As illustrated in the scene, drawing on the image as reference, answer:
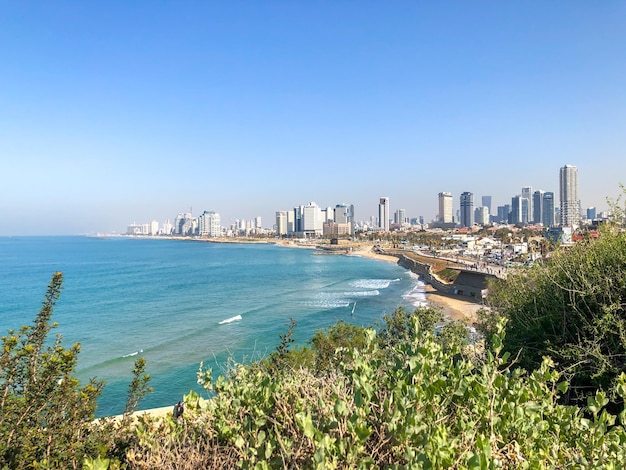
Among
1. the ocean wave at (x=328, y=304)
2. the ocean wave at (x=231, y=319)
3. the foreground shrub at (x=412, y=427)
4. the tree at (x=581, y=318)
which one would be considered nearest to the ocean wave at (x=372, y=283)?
the ocean wave at (x=328, y=304)

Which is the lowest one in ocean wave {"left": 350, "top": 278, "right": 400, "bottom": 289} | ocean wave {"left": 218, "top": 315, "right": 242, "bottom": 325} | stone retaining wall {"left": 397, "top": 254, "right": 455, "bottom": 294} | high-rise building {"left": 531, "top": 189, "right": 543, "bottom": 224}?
ocean wave {"left": 350, "top": 278, "right": 400, "bottom": 289}

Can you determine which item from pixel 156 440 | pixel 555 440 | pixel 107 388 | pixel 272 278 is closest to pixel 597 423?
pixel 555 440

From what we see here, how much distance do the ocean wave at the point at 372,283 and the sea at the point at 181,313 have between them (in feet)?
0.40

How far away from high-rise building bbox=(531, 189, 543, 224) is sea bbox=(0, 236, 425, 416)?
152905mm

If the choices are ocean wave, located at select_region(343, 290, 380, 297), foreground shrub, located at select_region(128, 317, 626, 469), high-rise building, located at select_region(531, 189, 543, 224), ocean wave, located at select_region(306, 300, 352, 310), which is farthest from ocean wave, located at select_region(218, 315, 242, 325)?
high-rise building, located at select_region(531, 189, 543, 224)

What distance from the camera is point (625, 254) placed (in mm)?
6238

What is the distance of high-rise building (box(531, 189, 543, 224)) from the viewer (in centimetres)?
18350

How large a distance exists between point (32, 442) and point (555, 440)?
4.06 metres

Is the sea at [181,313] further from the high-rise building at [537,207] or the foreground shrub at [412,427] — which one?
the high-rise building at [537,207]

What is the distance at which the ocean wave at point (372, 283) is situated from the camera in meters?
48.3

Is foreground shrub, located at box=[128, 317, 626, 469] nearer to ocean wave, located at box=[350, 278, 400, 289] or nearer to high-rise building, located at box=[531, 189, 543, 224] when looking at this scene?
ocean wave, located at box=[350, 278, 400, 289]

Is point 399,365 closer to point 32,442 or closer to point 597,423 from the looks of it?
point 597,423

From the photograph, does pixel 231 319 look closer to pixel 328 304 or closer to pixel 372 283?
pixel 328 304

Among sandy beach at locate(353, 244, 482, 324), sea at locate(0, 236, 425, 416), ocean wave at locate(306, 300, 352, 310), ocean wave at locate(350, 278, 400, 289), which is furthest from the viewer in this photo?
ocean wave at locate(350, 278, 400, 289)
